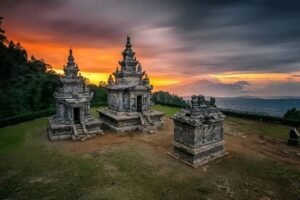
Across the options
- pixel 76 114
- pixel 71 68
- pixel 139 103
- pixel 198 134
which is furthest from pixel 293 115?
pixel 71 68

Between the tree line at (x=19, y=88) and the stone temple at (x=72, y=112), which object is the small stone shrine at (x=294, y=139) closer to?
the stone temple at (x=72, y=112)

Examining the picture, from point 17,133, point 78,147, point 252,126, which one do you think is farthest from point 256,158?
point 17,133

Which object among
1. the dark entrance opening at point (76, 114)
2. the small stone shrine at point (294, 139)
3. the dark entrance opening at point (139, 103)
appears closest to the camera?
the small stone shrine at point (294, 139)

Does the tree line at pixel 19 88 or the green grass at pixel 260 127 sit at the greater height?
the tree line at pixel 19 88

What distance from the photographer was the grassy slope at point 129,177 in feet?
39.7

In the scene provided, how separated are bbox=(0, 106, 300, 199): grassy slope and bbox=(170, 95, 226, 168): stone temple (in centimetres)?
98

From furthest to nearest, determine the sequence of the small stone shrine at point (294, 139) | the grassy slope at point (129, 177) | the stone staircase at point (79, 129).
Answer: the stone staircase at point (79, 129)
the small stone shrine at point (294, 139)
the grassy slope at point (129, 177)

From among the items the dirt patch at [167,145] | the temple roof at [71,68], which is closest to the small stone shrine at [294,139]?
the dirt patch at [167,145]

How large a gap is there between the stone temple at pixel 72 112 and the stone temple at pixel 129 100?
3071 millimetres

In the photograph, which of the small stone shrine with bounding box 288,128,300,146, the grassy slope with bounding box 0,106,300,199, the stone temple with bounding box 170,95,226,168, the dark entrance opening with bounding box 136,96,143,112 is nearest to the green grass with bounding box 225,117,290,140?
the small stone shrine with bounding box 288,128,300,146

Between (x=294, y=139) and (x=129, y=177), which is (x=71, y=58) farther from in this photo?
(x=294, y=139)

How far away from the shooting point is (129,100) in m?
26.3

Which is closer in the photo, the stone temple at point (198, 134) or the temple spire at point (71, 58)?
the stone temple at point (198, 134)

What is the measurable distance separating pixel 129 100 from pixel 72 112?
633 centimetres
